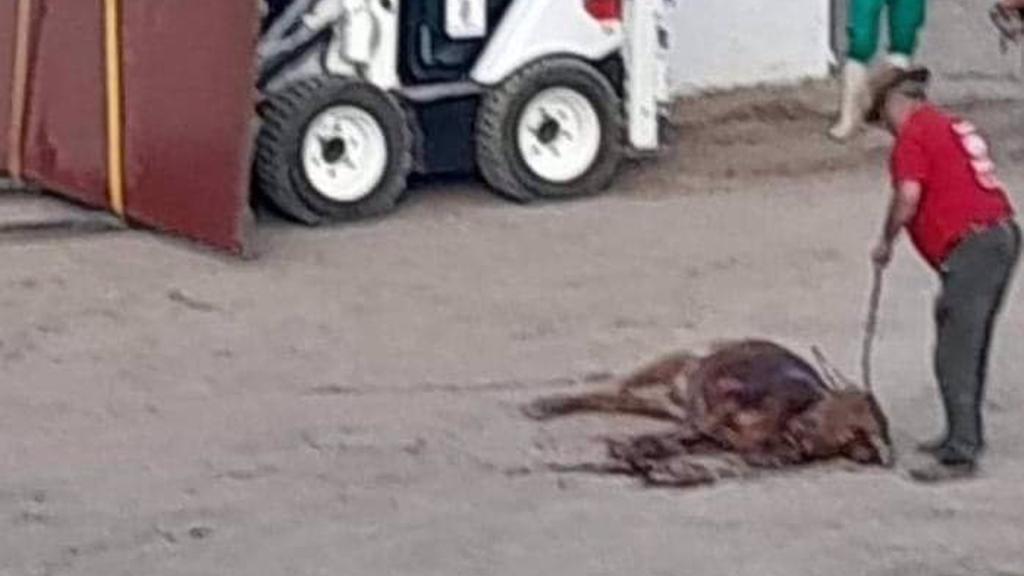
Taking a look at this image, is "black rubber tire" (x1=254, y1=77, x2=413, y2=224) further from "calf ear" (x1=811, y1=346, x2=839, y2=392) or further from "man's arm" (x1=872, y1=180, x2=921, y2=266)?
"man's arm" (x1=872, y1=180, x2=921, y2=266)

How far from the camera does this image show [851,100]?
1578 centimetres

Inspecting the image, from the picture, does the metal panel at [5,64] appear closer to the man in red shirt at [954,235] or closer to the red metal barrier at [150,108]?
the red metal barrier at [150,108]

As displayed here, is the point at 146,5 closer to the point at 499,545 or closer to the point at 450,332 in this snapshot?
the point at 450,332

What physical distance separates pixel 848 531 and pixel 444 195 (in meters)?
5.84

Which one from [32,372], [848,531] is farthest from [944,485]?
[32,372]

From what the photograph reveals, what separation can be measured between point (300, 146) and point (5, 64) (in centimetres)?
177

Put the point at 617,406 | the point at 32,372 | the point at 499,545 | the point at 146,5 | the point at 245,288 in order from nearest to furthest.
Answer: the point at 499,545, the point at 617,406, the point at 32,372, the point at 245,288, the point at 146,5

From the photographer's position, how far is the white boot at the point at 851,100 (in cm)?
1573

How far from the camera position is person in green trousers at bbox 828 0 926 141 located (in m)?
15.7

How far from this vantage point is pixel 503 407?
35.4 ft

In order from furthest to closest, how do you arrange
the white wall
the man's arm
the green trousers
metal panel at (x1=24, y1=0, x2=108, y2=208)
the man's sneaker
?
the white wall < the green trousers < metal panel at (x1=24, y1=0, x2=108, y2=208) < the man's sneaker < the man's arm

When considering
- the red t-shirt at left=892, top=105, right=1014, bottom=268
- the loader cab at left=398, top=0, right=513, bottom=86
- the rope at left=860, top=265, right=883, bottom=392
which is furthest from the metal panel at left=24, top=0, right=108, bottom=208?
the red t-shirt at left=892, top=105, right=1014, bottom=268

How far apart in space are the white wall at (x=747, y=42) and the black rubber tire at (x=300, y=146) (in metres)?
2.84

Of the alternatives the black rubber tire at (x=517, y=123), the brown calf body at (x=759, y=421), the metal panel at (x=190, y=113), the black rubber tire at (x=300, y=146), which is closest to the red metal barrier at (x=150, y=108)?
the metal panel at (x=190, y=113)
